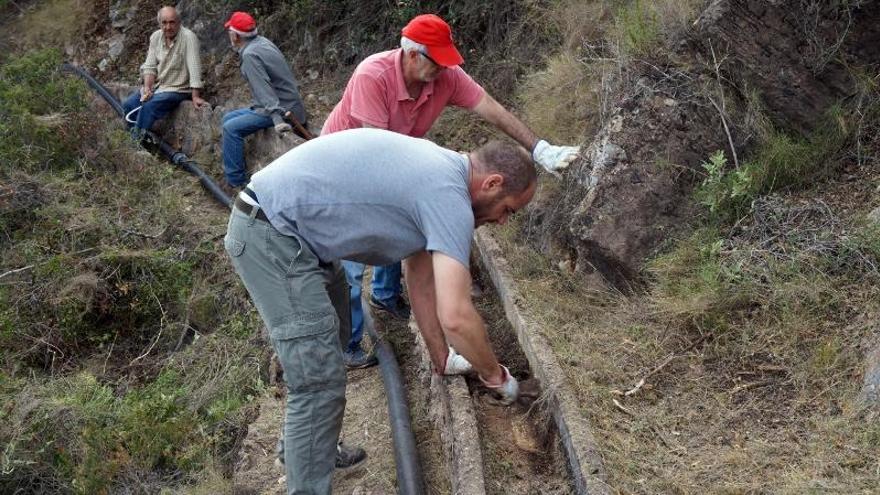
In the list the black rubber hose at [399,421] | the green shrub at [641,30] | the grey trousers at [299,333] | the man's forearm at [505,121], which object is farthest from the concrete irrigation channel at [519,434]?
the green shrub at [641,30]

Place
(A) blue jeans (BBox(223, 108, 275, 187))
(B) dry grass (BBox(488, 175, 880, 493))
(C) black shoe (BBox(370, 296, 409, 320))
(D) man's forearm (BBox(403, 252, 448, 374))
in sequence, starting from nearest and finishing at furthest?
(B) dry grass (BBox(488, 175, 880, 493)), (D) man's forearm (BBox(403, 252, 448, 374)), (C) black shoe (BBox(370, 296, 409, 320)), (A) blue jeans (BBox(223, 108, 275, 187))

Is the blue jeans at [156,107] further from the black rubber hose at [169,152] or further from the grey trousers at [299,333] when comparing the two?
the grey trousers at [299,333]

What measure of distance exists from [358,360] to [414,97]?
58.7 inches

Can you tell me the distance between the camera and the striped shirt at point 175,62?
9617mm

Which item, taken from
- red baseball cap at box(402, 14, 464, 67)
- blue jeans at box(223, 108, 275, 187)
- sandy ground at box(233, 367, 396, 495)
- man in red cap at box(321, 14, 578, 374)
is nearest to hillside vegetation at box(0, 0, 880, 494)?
sandy ground at box(233, 367, 396, 495)

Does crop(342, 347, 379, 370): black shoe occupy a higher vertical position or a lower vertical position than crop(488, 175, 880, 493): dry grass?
lower

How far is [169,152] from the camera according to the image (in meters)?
9.62

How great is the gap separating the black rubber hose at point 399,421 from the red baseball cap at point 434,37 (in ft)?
5.27

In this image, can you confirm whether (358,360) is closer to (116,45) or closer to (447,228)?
(447,228)

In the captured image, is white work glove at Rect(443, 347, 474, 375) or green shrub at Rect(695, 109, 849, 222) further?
green shrub at Rect(695, 109, 849, 222)

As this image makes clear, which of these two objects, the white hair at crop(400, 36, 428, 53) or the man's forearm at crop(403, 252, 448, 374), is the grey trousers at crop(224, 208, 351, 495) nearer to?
the man's forearm at crop(403, 252, 448, 374)

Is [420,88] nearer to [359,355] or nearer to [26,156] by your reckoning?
[359,355]

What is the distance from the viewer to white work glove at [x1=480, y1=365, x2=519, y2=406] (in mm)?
3723

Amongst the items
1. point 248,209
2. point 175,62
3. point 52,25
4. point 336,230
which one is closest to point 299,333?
point 336,230
